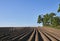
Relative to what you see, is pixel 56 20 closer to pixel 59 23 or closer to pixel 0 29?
pixel 59 23

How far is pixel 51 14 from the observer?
16025 centimetres

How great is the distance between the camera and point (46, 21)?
17025cm

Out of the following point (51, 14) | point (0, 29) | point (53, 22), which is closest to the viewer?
point (0, 29)

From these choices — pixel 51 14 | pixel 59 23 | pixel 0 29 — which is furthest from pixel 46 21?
pixel 0 29

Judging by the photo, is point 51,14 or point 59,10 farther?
point 51,14

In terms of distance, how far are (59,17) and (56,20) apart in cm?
1161

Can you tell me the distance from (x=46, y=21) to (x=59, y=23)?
50.0m

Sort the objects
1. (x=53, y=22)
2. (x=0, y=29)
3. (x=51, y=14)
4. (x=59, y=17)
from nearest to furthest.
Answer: (x=0, y=29)
(x=53, y=22)
(x=59, y=17)
(x=51, y=14)

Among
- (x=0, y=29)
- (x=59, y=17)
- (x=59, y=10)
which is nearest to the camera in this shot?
(x=0, y=29)

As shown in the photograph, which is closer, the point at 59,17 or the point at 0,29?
the point at 0,29

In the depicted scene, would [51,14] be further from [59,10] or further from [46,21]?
[59,10]

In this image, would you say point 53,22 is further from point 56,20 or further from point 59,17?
point 59,17

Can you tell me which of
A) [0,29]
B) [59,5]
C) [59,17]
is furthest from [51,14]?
[0,29]

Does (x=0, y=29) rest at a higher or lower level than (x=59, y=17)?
lower
